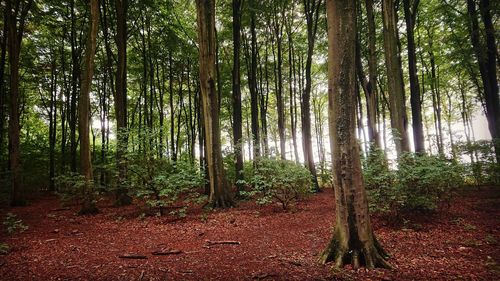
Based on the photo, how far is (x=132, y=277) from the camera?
381 centimetres

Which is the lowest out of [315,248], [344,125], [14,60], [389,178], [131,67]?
[315,248]

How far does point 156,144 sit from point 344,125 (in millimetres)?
6437

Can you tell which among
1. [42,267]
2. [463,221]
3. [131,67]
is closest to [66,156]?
[131,67]

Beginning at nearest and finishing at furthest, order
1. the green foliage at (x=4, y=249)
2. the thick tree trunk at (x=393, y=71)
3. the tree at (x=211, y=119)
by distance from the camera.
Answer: the green foliage at (x=4, y=249) → the thick tree trunk at (x=393, y=71) → the tree at (x=211, y=119)

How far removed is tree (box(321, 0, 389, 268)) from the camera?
392 cm

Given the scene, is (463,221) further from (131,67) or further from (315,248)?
(131,67)

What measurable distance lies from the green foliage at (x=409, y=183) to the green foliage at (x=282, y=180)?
2709 millimetres

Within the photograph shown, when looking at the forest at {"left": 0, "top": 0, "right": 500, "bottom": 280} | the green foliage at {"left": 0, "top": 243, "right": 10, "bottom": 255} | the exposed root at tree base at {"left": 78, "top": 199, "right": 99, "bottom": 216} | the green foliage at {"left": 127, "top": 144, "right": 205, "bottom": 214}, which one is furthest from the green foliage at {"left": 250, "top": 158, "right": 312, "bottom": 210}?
the green foliage at {"left": 0, "top": 243, "right": 10, "bottom": 255}

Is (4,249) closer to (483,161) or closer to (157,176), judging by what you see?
(157,176)

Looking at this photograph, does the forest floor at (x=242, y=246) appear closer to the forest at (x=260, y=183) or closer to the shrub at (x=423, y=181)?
the forest at (x=260, y=183)

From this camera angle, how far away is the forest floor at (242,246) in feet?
12.6

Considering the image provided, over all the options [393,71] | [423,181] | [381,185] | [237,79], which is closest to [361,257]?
[381,185]

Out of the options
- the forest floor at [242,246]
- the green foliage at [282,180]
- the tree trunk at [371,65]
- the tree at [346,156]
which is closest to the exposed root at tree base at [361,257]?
the tree at [346,156]

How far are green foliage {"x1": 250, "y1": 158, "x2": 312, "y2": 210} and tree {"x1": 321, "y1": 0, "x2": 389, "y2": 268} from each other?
4.45 meters
